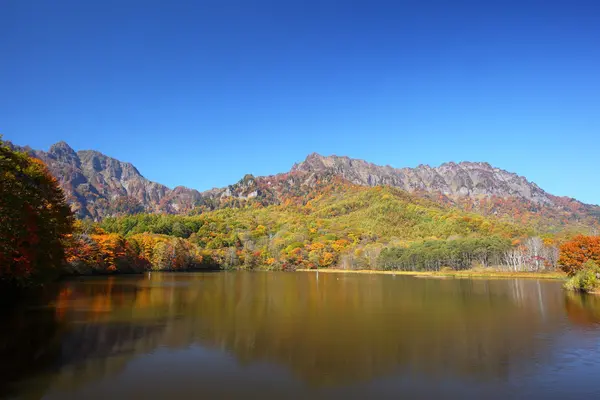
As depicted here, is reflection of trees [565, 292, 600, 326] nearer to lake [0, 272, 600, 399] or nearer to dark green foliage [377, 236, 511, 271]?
lake [0, 272, 600, 399]

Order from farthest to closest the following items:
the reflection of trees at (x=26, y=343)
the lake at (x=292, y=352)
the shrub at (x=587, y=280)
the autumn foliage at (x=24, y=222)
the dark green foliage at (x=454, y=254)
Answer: the dark green foliage at (x=454, y=254)
the shrub at (x=587, y=280)
the autumn foliage at (x=24, y=222)
the reflection of trees at (x=26, y=343)
the lake at (x=292, y=352)

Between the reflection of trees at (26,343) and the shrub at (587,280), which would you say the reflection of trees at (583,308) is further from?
the reflection of trees at (26,343)

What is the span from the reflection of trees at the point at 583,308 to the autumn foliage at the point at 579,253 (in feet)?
32.8

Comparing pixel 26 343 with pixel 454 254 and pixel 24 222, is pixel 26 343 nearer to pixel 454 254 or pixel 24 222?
pixel 24 222

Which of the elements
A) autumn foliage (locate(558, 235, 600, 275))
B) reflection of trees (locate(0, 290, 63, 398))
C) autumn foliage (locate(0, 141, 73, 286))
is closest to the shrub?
autumn foliage (locate(558, 235, 600, 275))

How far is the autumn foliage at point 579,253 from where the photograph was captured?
55.9 meters

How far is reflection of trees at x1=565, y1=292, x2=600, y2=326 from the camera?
29750 millimetres

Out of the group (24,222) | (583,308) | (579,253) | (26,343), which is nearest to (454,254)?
(579,253)

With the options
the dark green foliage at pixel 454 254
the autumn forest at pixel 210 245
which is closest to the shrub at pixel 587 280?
the autumn forest at pixel 210 245

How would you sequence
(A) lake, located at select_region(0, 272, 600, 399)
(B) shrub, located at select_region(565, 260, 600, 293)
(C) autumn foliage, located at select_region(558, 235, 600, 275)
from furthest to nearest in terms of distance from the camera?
1. (C) autumn foliage, located at select_region(558, 235, 600, 275)
2. (B) shrub, located at select_region(565, 260, 600, 293)
3. (A) lake, located at select_region(0, 272, 600, 399)

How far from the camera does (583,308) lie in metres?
36.5

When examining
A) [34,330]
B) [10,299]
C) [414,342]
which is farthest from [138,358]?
[10,299]

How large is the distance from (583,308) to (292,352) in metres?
31.4

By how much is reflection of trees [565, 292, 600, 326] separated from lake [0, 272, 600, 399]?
0.51 meters
